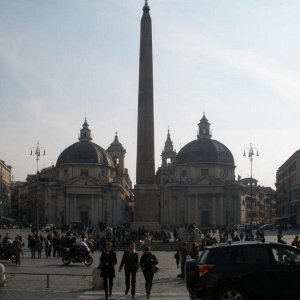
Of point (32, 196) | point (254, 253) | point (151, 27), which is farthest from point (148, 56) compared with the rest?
point (32, 196)

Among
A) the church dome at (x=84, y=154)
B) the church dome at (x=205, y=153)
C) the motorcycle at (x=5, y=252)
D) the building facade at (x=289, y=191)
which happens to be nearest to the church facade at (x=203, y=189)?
the church dome at (x=205, y=153)

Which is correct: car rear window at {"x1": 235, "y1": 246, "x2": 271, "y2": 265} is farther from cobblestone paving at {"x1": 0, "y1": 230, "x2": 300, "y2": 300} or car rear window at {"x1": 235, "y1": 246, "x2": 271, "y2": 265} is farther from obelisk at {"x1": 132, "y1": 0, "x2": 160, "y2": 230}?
obelisk at {"x1": 132, "y1": 0, "x2": 160, "y2": 230}

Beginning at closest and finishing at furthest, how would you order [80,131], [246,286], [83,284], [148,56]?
[246,286] → [83,284] → [148,56] → [80,131]

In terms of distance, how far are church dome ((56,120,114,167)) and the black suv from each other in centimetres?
9742

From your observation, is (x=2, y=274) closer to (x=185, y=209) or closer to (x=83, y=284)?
(x=83, y=284)

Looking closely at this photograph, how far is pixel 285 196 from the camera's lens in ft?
349

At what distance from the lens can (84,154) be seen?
110 meters

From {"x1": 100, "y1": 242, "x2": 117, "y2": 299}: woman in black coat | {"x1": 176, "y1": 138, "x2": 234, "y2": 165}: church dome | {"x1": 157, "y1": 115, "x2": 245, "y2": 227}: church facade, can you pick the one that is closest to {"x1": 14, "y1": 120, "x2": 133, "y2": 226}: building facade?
{"x1": 157, "y1": 115, "x2": 245, "y2": 227}: church facade

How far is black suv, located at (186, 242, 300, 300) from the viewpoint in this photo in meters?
12.6

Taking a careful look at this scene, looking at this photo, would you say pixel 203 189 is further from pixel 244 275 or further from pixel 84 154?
pixel 244 275

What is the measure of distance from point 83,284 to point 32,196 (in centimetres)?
12184

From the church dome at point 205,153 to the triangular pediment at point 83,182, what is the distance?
13.8 m

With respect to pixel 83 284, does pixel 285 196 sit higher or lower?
higher

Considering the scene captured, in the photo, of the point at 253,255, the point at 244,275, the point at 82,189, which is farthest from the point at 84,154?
the point at 244,275
